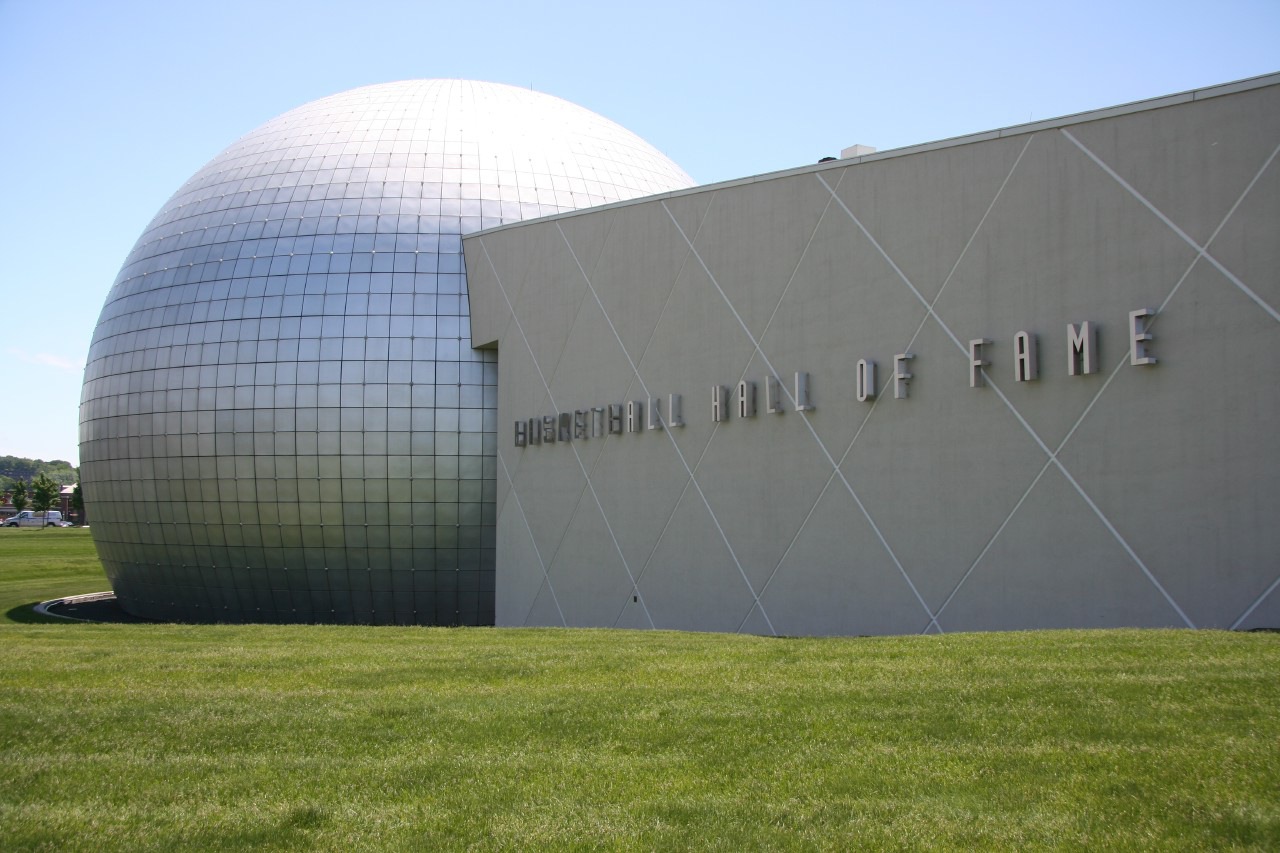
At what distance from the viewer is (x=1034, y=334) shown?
1775cm

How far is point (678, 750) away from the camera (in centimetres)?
967

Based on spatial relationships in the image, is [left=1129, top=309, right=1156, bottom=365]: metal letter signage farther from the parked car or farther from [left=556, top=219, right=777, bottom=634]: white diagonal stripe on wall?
the parked car

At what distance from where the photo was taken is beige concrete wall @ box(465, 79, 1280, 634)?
1573cm

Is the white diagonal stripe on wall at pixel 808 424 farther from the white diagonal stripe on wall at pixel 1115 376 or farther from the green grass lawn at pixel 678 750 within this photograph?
the green grass lawn at pixel 678 750

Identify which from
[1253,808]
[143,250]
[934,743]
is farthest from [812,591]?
[143,250]

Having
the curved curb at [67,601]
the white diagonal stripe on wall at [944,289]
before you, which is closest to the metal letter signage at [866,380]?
the white diagonal stripe on wall at [944,289]

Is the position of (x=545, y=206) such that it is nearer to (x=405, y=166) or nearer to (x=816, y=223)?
(x=405, y=166)

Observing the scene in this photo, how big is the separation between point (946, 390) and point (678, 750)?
1090 cm

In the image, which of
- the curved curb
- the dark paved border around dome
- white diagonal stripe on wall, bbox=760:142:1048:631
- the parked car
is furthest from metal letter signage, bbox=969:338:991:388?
the parked car

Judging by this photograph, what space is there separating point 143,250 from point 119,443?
641 cm

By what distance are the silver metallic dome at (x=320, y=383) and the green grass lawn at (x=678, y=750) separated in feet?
53.9

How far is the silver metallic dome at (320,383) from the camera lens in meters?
31.2

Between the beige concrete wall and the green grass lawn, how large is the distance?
9.63ft

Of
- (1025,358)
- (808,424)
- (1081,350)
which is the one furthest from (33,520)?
(1081,350)
